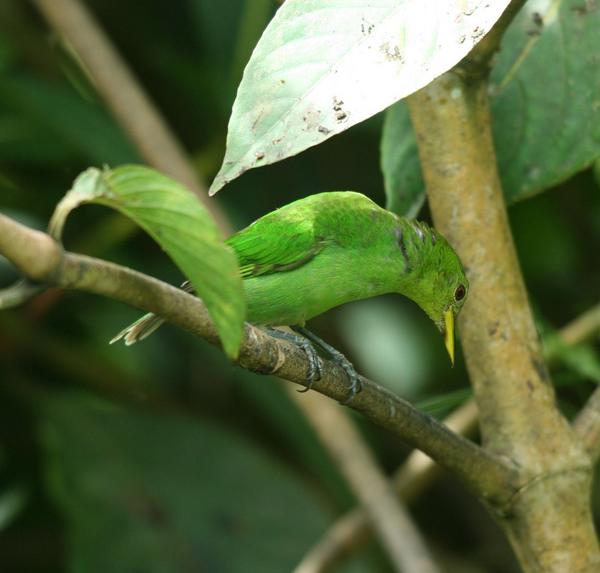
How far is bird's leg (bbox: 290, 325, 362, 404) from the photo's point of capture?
1596mm

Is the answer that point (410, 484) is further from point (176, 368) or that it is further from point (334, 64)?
point (334, 64)

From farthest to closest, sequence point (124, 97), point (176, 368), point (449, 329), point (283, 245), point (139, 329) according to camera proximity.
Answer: point (176, 368) → point (124, 97) → point (449, 329) → point (283, 245) → point (139, 329)

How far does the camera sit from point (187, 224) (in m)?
1.16

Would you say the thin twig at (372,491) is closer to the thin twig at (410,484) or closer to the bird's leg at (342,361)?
the thin twig at (410,484)

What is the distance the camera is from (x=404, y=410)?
1.59 meters

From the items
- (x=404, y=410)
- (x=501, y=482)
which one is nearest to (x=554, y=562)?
(x=501, y=482)

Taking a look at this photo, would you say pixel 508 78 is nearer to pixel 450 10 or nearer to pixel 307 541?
pixel 450 10

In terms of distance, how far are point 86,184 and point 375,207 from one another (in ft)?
3.96

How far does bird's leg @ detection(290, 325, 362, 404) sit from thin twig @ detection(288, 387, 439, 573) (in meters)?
0.38

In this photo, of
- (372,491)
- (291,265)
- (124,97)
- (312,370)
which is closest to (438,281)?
(291,265)

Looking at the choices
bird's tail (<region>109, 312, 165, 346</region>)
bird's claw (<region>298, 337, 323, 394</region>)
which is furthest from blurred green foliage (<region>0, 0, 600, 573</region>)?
bird's claw (<region>298, 337, 323, 394</region>)

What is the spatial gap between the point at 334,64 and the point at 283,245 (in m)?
0.83

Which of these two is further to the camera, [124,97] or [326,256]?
[124,97]

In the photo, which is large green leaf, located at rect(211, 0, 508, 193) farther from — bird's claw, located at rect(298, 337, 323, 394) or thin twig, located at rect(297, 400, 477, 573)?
thin twig, located at rect(297, 400, 477, 573)
